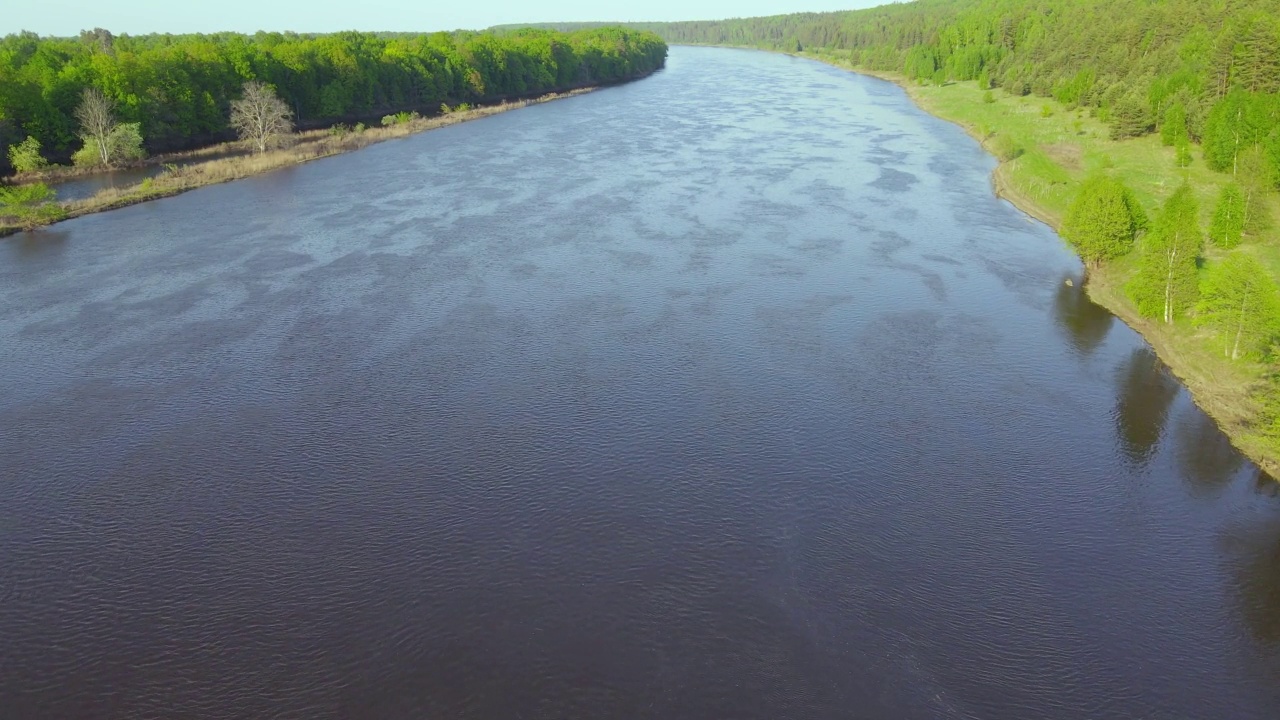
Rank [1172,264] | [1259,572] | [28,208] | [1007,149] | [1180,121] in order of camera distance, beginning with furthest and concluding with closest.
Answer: [1007,149], [1180,121], [28,208], [1172,264], [1259,572]

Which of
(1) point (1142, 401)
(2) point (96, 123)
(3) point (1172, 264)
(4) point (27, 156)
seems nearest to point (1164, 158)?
(3) point (1172, 264)

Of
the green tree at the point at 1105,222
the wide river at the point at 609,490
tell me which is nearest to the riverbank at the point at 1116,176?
the wide river at the point at 609,490

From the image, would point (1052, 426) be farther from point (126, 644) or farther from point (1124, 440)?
point (126, 644)

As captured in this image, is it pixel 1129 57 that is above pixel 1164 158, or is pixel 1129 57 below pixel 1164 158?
above

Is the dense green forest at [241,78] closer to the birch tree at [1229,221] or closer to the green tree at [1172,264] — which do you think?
the green tree at [1172,264]

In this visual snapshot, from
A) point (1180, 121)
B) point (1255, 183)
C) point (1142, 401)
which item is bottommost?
point (1142, 401)

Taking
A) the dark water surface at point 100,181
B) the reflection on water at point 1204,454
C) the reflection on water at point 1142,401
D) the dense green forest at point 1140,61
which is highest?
the dense green forest at point 1140,61

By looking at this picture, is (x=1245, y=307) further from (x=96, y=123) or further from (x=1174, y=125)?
(x=96, y=123)
